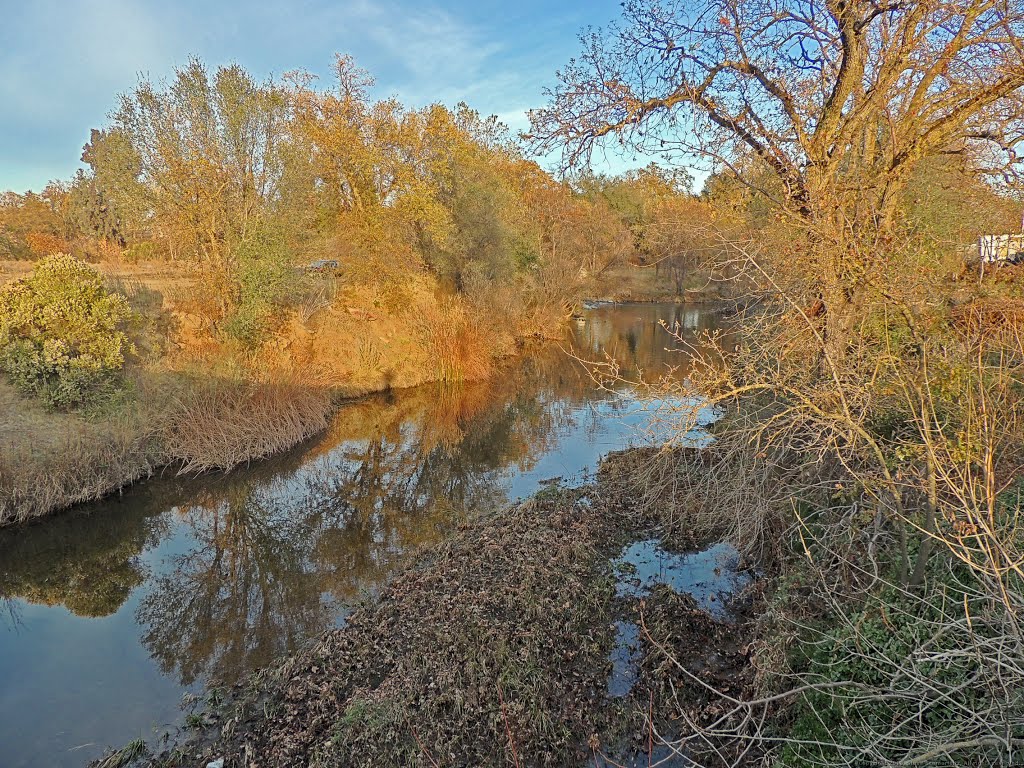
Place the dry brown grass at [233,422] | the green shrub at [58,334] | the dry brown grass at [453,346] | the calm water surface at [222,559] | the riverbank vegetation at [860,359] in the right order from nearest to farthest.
A: the riverbank vegetation at [860,359]
the calm water surface at [222,559]
the green shrub at [58,334]
the dry brown grass at [233,422]
the dry brown grass at [453,346]

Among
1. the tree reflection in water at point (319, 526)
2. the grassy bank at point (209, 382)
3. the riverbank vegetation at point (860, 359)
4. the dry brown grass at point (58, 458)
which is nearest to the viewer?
the riverbank vegetation at point (860, 359)

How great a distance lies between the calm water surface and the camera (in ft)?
20.6

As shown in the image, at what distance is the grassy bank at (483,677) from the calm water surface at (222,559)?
1000 millimetres

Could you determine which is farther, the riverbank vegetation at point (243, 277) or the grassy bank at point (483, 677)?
the riverbank vegetation at point (243, 277)

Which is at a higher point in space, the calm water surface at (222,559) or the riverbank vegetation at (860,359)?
the riverbank vegetation at (860,359)

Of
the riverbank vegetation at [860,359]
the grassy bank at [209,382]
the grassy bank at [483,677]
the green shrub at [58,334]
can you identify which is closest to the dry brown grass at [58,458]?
the grassy bank at [209,382]

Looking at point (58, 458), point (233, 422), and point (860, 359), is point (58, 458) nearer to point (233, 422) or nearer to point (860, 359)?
point (233, 422)

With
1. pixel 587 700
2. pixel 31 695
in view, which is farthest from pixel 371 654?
pixel 31 695

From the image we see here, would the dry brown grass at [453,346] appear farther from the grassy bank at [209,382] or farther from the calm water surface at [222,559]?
the calm water surface at [222,559]

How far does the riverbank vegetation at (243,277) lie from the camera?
39.9 feet

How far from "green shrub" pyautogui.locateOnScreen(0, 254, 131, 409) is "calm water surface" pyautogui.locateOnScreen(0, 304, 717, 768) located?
313 cm

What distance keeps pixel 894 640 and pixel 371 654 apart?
501 cm

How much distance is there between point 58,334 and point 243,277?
532 centimetres

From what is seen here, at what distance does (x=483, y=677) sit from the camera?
5.50 m
